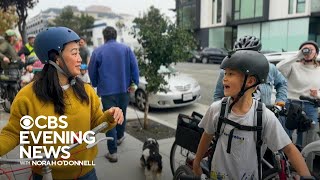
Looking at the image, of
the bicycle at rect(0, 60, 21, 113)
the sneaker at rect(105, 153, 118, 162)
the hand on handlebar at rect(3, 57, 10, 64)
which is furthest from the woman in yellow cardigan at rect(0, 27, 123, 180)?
the bicycle at rect(0, 60, 21, 113)

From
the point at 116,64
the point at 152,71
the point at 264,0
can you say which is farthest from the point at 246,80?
the point at 264,0

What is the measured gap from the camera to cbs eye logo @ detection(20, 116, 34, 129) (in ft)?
6.91

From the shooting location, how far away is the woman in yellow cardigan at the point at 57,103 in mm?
2143

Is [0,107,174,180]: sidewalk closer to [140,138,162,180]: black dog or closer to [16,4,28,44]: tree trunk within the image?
[140,138,162,180]: black dog

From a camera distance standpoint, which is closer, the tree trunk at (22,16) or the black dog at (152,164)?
the black dog at (152,164)

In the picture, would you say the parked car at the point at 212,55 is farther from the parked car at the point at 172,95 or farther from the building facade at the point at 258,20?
the parked car at the point at 172,95

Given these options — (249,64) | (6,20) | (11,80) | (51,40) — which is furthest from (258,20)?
(51,40)

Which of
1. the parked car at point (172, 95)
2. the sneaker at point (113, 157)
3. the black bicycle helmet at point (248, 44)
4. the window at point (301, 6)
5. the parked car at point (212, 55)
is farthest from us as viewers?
the parked car at point (212, 55)

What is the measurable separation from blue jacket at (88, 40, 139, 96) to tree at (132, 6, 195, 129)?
3.59 feet

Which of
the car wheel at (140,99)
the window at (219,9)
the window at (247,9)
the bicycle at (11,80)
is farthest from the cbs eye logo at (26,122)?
the window at (219,9)

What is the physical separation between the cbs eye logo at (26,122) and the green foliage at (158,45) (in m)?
3.93

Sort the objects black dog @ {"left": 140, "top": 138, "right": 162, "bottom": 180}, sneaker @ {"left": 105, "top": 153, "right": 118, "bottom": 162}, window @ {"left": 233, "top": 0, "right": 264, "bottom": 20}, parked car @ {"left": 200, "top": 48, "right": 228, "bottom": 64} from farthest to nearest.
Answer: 1. window @ {"left": 233, "top": 0, "right": 264, "bottom": 20}
2. parked car @ {"left": 200, "top": 48, "right": 228, "bottom": 64}
3. sneaker @ {"left": 105, "top": 153, "right": 118, "bottom": 162}
4. black dog @ {"left": 140, "top": 138, "right": 162, "bottom": 180}

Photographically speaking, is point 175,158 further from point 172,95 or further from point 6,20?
point 6,20

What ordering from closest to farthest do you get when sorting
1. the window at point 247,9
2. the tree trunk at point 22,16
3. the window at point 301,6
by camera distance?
the tree trunk at point 22,16, the window at point 301,6, the window at point 247,9
